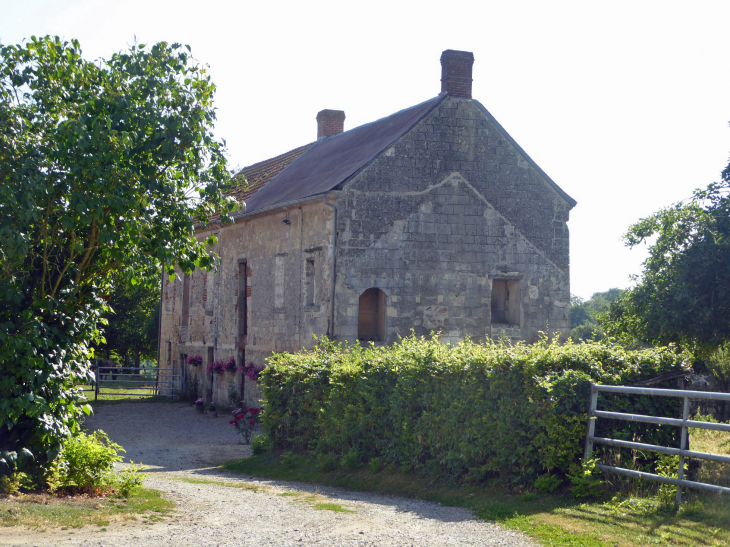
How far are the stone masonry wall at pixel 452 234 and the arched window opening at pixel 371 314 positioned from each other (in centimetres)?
44

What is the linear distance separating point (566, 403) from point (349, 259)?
10394 mm

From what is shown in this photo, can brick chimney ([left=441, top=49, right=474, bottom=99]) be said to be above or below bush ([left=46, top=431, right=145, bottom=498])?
above

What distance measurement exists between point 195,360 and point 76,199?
19423 mm

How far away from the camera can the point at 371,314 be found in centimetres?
1948

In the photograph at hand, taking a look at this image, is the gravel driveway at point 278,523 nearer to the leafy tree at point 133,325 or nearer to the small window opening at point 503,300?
the small window opening at point 503,300

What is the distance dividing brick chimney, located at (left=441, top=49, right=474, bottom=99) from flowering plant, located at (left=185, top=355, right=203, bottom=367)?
13.0 metres

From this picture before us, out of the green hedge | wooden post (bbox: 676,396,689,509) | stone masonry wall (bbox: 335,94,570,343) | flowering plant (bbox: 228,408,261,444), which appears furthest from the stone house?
wooden post (bbox: 676,396,689,509)

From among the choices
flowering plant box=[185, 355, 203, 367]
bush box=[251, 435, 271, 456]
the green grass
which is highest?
flowering plant box=[185, 355, 203, 367]

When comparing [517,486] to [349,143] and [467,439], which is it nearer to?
[467,439]

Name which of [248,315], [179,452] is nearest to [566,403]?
[179,452]

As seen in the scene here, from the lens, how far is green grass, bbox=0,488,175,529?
7.57 m

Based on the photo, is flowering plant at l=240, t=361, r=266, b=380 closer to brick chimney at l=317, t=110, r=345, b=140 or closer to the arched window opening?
the arched window opening

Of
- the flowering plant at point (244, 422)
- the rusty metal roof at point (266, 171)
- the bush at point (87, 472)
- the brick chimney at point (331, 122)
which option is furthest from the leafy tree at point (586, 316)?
the bush at point (87, 472)

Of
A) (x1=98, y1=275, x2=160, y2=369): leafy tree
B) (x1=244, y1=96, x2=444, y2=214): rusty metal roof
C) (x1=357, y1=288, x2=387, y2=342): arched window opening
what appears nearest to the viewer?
(x1=357, y1=288, x2=387, y2=342): arched window opening
